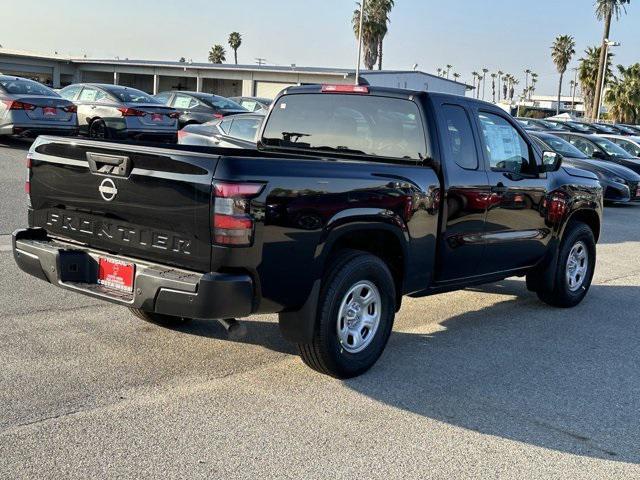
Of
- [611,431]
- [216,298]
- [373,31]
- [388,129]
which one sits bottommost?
[611,431]

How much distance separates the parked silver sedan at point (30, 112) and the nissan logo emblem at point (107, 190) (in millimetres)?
12785

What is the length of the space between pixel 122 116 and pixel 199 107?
3.57 metres

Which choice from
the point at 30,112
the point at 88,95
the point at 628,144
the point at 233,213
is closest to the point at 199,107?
the point at 88,95

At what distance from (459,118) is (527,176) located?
1.06 m

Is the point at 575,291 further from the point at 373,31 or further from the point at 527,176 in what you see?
the point at 373,31

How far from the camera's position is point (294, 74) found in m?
50.0

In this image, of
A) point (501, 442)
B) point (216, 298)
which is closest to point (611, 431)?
point (501, 442)

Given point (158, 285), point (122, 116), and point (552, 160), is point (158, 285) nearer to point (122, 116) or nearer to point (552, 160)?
point (552, 160)

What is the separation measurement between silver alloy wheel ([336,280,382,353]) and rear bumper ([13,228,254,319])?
0.84m

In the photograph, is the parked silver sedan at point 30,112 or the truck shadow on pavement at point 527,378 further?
the parked silver sedan at point 30,112

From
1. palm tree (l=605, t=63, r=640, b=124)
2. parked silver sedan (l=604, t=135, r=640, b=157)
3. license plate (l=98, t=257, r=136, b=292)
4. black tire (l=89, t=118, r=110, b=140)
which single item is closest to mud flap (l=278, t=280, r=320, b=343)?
license plate (l=98, t=257, r=136, b=292)

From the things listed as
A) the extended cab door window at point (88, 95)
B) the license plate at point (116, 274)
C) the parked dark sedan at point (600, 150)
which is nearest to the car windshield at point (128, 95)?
the extended cab door window at point (88, 95)

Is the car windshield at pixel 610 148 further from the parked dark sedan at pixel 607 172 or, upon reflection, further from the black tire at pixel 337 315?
the black tire at pixel 337 315

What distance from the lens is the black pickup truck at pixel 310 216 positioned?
4.17 meters
